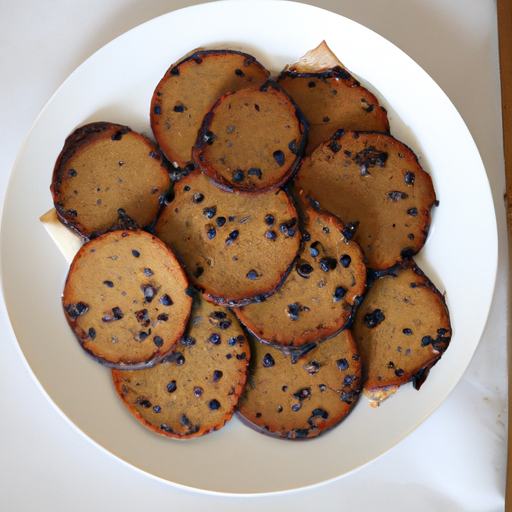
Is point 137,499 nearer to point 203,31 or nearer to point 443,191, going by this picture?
point 443,191

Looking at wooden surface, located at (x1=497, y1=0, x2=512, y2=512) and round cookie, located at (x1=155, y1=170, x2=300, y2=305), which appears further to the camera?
wooden surface, located at (x1=497, y1=0, x2=512, y2=512)

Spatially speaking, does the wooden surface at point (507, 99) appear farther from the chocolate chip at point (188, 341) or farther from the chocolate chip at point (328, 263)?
the chocolate chip at point (188, 341)

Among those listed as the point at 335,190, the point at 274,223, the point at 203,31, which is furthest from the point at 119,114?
the point at 335,190

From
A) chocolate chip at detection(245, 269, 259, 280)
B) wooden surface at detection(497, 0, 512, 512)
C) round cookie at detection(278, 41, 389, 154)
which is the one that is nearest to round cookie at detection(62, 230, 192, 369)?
chocolate chip at detection(245, 269, 259, 280)

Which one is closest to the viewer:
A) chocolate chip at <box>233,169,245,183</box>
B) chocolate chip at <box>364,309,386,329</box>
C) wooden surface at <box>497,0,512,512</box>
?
chocolate chip at <box>233,169,245,183</box>

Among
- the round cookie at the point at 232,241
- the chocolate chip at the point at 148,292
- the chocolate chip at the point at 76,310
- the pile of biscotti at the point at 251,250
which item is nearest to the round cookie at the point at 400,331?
the pile of biscotti at the point at 251,250

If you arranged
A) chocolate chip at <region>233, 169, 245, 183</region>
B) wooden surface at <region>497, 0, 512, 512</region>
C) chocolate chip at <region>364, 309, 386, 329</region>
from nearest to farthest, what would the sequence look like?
chocolate chip at <region>233, 169, 245, 183</region> < chocolate chip at <region>364, 309, 386, 329</region> < wooden surface at <region>497, 0, 512, 512</region>

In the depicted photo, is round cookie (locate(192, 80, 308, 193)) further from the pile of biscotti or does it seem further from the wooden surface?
the wooden surface

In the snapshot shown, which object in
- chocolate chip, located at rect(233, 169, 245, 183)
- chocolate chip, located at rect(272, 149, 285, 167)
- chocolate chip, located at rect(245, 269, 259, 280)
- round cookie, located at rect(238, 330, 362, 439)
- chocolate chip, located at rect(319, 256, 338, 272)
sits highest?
chocolate chip, located at rect(272, 149, 285, 167)
